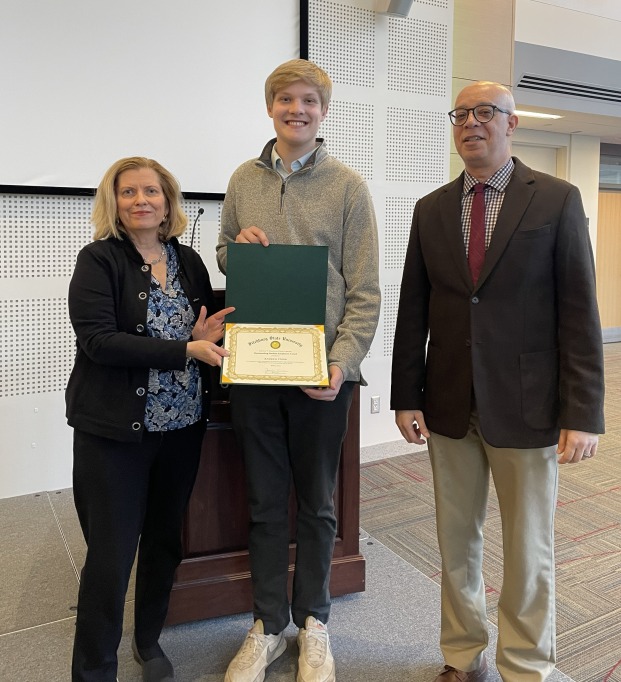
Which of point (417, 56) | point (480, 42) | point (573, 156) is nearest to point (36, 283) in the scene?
point (417, 56)

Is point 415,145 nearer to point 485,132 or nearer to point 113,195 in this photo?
point 485,132

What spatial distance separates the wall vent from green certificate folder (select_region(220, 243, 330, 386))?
485 cm

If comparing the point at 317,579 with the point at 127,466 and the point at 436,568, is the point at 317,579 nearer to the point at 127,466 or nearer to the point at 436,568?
the point at 127,466

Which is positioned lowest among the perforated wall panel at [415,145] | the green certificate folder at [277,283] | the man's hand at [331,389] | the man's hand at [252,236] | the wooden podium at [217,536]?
the wooden podium at [217,536]

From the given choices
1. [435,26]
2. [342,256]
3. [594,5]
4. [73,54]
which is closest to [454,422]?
[342,256]

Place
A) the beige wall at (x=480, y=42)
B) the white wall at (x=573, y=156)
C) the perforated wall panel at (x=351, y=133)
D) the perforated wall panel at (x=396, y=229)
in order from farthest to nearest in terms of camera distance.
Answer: the white wall at (x=573, y=156)
the beige wall at (x=480, y=42)
the perforated wall panel at (x=396, y=229)
the perforated wall panel at (x=351, y=133)

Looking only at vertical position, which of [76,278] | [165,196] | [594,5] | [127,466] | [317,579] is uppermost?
[594,5]

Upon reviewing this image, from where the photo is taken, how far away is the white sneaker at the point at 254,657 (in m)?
1.91

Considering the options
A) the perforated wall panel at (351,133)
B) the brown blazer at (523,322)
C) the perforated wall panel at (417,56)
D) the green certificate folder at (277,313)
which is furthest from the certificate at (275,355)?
the perforated wall panel at (417,56)

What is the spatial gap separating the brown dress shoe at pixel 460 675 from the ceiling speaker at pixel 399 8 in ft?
12.6

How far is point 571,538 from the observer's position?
120 inches

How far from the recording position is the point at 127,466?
5.36 ft

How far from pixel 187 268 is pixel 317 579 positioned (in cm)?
108

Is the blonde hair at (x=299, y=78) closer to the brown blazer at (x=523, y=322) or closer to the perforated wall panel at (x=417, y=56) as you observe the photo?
the brown blazer at (x=523, y=322)
